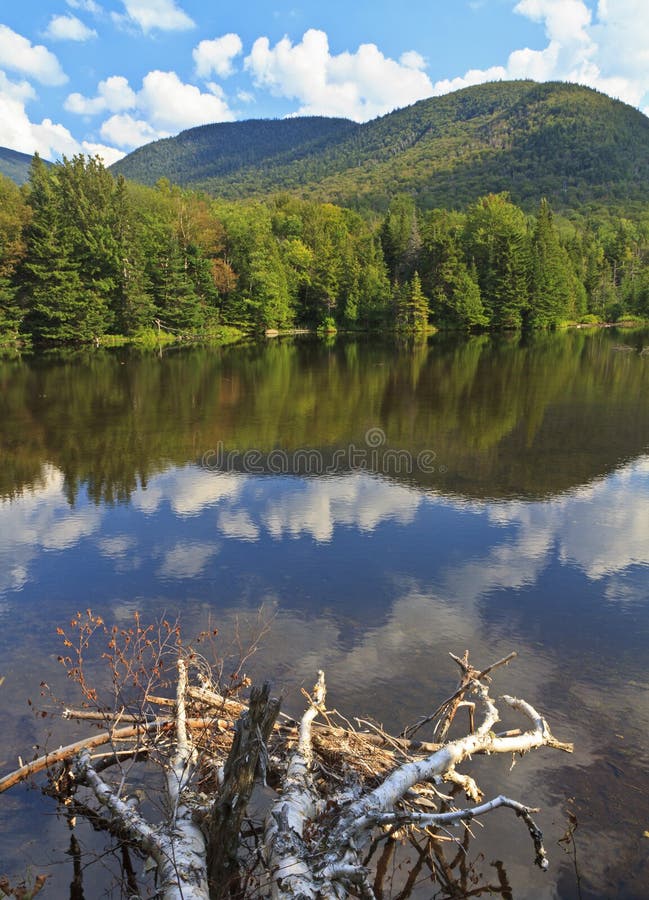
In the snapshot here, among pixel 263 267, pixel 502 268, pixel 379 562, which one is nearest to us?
pixel 379 562

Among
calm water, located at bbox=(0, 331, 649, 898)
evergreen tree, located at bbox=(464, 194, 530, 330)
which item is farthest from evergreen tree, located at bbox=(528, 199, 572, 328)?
calm water, located at bbox=(0, 331, 649, 898)

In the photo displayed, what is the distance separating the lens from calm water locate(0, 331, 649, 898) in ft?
20.8

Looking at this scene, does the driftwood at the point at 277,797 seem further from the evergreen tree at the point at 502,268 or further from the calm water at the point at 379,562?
the evergreen tree at the point at 502,268

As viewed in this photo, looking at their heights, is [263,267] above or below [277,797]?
above

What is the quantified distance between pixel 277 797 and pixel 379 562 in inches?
255

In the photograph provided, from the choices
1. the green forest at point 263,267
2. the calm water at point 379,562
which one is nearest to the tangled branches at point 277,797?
the calm water at point 379,562

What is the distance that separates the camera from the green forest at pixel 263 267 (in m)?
54.0

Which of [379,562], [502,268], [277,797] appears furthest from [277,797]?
[502,268]

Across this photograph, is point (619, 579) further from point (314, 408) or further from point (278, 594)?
point (314, 408)

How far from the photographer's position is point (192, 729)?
5973mm

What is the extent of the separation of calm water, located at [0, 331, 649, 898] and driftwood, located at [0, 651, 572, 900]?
55 centimetres

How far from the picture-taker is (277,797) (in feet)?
18.2

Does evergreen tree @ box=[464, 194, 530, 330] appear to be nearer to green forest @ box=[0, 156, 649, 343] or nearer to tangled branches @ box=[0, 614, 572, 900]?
green forest @ box=[0, 156, 649, 343]

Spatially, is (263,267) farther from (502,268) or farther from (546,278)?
(546,278)
